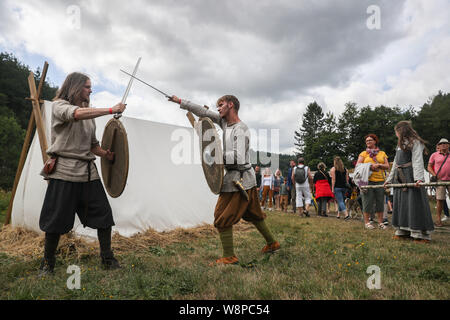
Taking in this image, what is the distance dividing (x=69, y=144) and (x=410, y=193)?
15.9 ft

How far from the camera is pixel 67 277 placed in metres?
2.61

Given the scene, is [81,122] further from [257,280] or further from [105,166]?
[257,280]

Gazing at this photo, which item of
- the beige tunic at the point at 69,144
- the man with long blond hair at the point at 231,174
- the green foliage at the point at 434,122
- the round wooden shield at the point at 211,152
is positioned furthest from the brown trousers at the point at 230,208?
the green foliage at the point at 434,122

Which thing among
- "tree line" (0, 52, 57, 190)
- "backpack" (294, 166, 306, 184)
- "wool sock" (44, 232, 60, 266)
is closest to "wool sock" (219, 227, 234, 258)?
"wool sock" (44, 232, 60, 266)

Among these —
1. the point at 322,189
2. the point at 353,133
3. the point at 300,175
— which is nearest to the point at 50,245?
the point at 300,175

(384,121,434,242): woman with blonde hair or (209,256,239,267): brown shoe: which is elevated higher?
(384,121,434,242): woman with blonde hair

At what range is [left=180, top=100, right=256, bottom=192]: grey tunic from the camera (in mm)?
3025

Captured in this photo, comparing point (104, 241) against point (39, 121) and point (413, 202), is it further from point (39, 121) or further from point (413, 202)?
point (413, 202)

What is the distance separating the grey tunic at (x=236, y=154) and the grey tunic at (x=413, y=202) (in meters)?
2.88

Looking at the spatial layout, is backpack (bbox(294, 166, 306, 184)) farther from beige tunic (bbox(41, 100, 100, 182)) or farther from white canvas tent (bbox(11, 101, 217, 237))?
beige tunic (bbox(41, 100, 100, 182))

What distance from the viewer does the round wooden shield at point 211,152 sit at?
2.83 meters

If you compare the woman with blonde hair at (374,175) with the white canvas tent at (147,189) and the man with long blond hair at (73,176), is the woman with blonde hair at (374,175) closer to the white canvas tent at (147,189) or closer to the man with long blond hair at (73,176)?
the white canvas tent at (147,189)

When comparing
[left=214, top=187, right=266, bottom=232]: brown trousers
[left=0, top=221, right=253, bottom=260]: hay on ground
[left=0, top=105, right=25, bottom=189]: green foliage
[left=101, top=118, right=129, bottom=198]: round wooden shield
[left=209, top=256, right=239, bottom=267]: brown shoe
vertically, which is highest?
[left=0, top=105, right=25, bottom=189]: green foliage

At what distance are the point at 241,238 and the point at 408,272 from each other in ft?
8.45
